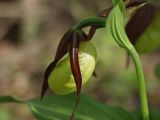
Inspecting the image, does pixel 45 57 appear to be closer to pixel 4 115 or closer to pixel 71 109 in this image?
pixel 4 115

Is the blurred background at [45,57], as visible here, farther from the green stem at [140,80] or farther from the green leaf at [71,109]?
the green stem at [140,80]

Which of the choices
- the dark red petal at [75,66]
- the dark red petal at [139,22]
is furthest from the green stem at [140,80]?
the dark red petal at [139,22]

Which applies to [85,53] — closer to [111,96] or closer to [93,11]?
[111,96]

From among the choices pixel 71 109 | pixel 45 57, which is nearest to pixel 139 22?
pixel 71 109

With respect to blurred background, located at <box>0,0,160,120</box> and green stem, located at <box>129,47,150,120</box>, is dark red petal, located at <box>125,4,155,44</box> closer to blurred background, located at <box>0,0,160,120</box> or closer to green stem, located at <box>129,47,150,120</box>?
green stem, located at <box>129,47,150,120</box>

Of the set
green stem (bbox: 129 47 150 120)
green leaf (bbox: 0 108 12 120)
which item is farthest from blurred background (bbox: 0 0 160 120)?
green stem (bbox: 129 47 150 120)
